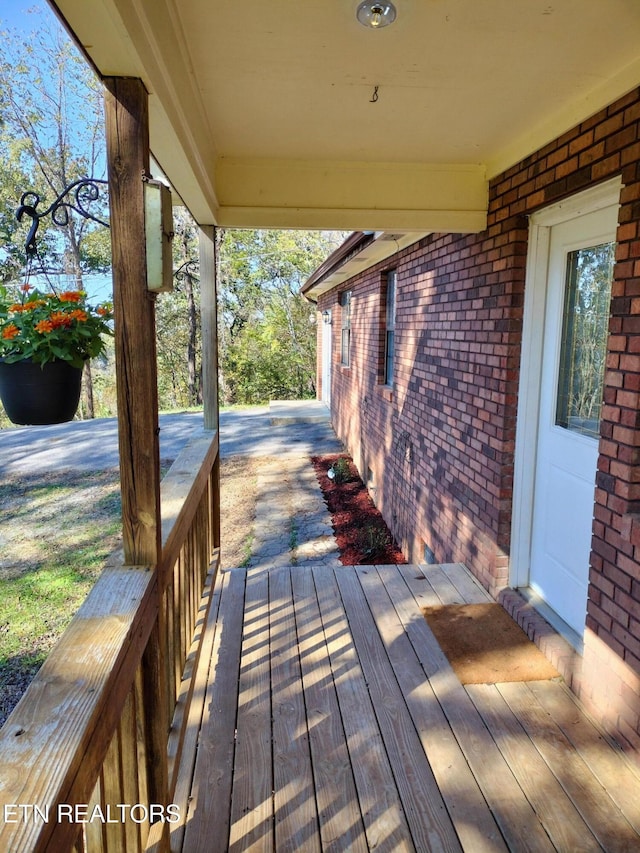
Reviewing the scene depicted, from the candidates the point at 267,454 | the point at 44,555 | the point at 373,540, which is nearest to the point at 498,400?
the point at 373,540

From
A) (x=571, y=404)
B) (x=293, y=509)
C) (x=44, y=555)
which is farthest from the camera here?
(x=293, y=509)

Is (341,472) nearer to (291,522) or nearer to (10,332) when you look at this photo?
(291,522)

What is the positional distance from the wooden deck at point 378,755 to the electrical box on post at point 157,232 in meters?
1.69

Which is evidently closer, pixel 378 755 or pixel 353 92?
pixel 378 755

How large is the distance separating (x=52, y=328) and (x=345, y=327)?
842cm

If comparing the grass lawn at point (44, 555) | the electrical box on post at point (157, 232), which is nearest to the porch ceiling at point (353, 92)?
the electrical box on post at point (157, 232)

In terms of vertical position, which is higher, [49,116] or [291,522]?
[49,116]

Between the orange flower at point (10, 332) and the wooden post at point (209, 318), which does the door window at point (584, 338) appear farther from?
the orange flower at point (10, 332)

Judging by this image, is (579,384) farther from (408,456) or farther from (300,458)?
(300,458)

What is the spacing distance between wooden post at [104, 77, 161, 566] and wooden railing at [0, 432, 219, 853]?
0.16 meters

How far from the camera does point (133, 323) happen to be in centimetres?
144

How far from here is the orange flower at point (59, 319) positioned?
169 cm

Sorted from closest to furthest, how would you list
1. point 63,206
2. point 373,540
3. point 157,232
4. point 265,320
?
point 157,232 < point 63,206 < point 373,540 < point 265,320

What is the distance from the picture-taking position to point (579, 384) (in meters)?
2.68
